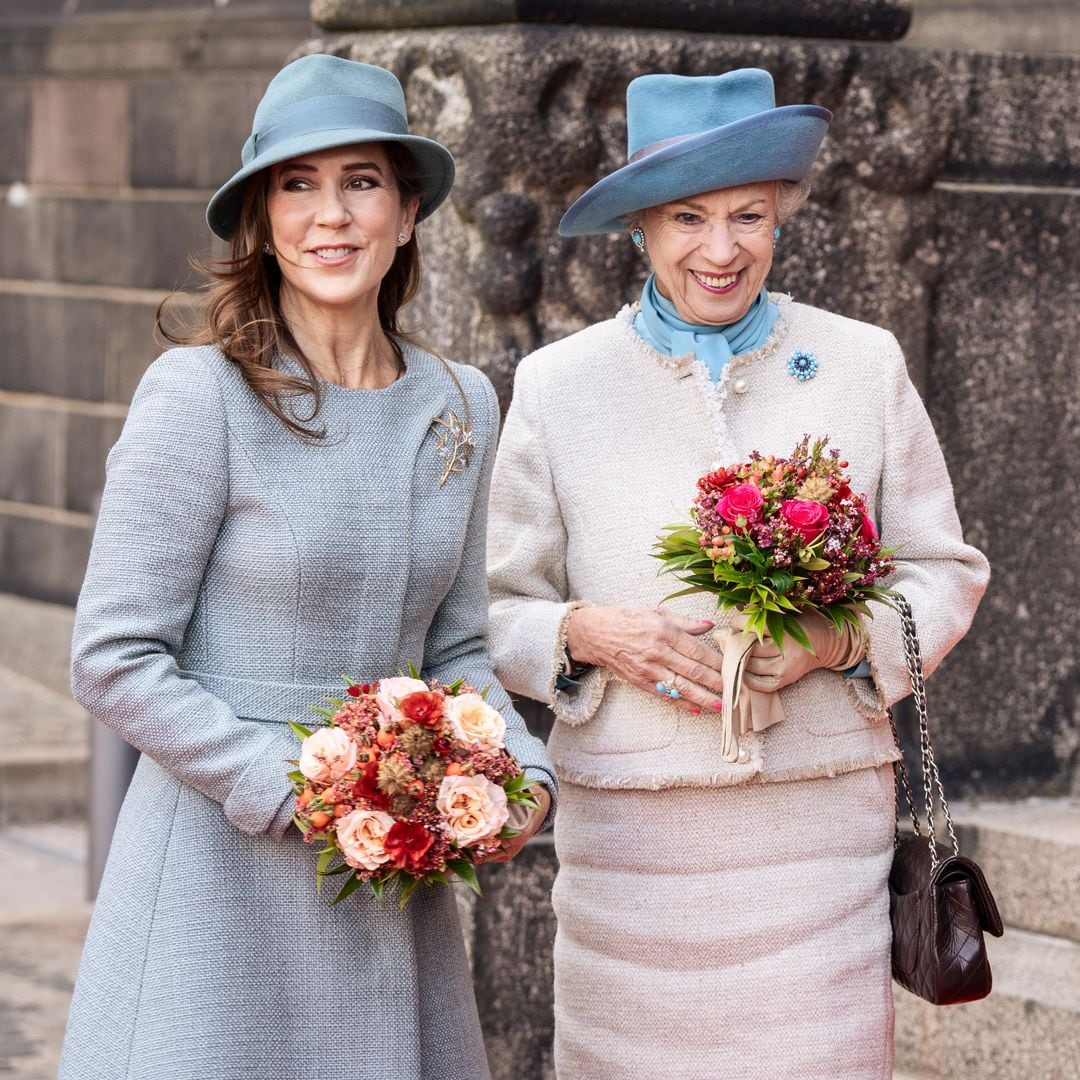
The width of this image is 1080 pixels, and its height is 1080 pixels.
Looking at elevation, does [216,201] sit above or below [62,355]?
above

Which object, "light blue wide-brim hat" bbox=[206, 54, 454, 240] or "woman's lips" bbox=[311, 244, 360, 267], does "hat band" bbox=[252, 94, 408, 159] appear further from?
"woman's lips" bbox=[311, 244, 360, 267]

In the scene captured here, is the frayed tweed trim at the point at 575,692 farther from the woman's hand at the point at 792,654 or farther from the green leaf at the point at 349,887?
the green leaf at the point at 349,887

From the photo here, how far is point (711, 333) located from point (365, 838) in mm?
1313

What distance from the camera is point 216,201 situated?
3.29m

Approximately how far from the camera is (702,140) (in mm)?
3582

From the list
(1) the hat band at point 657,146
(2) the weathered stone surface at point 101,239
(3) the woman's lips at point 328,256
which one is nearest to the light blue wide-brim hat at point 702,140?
(1) the hat band at point 657,146

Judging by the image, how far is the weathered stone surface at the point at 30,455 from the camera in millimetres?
10492

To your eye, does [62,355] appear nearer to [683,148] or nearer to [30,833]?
[30,833]

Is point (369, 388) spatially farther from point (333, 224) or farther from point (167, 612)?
point (167, 612)

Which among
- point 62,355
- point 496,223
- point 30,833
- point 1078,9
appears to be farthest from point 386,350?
point 62,355

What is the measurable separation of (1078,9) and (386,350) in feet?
11.2

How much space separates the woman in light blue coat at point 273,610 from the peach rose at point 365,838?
0.19m

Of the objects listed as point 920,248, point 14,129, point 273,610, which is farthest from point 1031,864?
point 14,129

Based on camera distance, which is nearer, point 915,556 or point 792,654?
point 792,654
